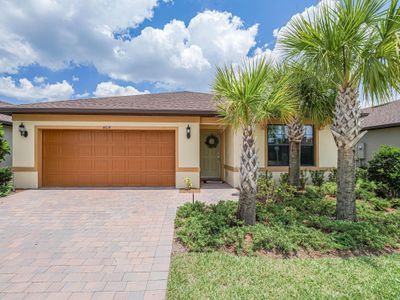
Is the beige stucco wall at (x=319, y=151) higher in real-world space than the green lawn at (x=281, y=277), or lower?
higher

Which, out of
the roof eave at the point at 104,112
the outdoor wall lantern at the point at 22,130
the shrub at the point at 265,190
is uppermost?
the roof eave at the point at 104,112

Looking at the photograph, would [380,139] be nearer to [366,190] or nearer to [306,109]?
[366,190]

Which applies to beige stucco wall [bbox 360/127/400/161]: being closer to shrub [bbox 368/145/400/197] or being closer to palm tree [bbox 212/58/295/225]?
shrub [bbox 368/145/400/197]

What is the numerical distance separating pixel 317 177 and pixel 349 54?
6.06 meters

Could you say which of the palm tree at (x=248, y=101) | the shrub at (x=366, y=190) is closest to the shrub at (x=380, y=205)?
the shrub at (x=366, y=190)

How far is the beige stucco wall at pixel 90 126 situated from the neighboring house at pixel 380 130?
350 inches

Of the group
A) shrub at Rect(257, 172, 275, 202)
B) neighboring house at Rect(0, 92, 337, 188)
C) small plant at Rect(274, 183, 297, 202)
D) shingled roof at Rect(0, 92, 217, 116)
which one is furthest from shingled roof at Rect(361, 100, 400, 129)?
shingled roof at Rect(0, 92, 217, 116)

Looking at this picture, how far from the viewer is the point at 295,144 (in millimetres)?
7891

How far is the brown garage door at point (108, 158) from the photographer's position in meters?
9.17

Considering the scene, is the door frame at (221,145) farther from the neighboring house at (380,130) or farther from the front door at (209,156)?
the neighboring house at (380,130)

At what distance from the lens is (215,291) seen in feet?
8.54

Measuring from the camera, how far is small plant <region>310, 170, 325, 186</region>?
30.0 feet

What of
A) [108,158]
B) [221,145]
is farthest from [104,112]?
[221,145]

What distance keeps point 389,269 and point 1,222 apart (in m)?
7.73
